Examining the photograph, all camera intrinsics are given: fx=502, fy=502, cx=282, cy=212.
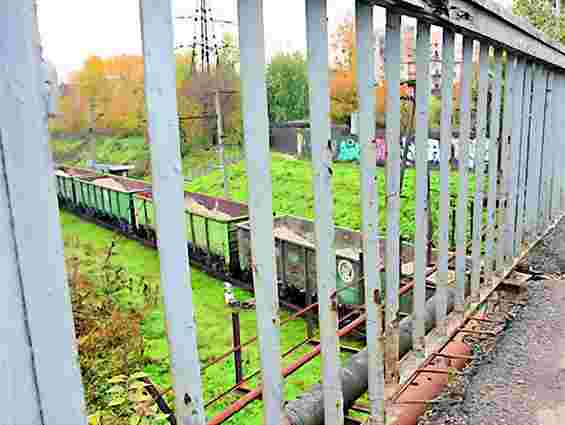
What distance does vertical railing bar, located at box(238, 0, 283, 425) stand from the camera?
0.92 m

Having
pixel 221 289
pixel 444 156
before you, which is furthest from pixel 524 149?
pixel 221 289

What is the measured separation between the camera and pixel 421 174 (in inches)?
61.4

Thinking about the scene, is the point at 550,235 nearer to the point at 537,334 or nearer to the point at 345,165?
the point at 537,334

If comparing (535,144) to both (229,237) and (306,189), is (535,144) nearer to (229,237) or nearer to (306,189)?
(229,237)

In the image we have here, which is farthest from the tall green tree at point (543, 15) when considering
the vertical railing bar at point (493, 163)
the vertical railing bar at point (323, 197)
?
the vertical railing bar at point (323, 197)

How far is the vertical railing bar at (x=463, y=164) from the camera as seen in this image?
1.80 m

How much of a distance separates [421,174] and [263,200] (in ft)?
2.45

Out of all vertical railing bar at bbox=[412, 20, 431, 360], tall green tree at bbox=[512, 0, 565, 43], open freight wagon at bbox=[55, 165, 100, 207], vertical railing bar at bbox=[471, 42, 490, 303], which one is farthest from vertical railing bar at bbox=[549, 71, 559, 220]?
open freight wagon at bbox=[55, 165, 100, 207]

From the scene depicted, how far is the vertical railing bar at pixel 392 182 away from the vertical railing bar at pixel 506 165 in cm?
111

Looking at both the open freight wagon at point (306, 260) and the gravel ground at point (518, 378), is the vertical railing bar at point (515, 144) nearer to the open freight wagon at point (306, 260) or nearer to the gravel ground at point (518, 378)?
the gravel ground at point (518, 378)

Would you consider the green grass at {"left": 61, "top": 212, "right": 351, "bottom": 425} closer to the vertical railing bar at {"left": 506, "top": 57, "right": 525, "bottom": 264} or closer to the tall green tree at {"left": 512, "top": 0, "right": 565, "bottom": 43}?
the vertical railing bar at {"left": 506, "top": 57, "right": 525, "bottom": 264}

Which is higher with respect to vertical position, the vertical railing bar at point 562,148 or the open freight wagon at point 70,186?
the vertical railing bar at point 562,148

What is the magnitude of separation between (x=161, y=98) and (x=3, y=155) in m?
0.24

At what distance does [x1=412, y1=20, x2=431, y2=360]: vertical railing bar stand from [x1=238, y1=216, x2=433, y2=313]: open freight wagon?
135 inches
